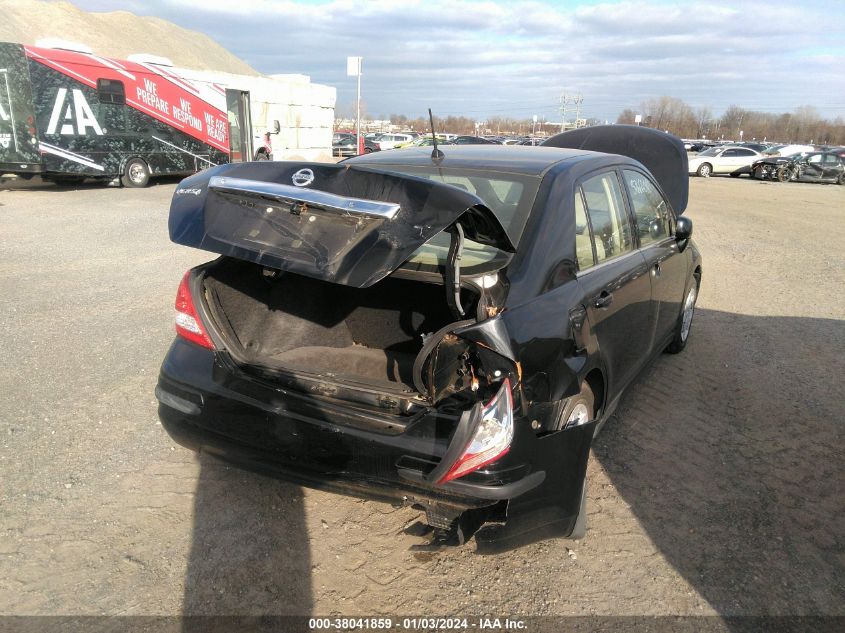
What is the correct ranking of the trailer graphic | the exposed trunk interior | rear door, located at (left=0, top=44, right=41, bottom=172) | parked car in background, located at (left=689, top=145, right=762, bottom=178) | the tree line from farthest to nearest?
the tree line
parked car in background, located at (left=689, top=145, right=762, bottom=178)
the trailer graphic
rear door, located at (left=0, top=44, right=41, bottom=172)
the exposed trunk interior

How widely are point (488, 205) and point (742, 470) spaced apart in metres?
2.14

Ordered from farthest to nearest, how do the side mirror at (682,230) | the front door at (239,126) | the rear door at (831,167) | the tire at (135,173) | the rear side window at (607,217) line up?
the rear door at (831,167) → the front door at (239,126) → the tire at (135,173) → the side mirror at (682,230) → the rear side window at (607,217)

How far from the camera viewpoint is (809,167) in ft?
94.5

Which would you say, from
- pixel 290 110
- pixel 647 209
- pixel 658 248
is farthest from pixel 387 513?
pixel 290 110

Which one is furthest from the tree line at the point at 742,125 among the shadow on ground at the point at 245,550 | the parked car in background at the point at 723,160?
the shadow on ground at the point at 245,550

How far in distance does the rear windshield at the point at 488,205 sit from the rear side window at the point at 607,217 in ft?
1.34

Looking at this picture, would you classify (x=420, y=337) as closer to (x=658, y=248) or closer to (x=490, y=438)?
(x=490, y=438)

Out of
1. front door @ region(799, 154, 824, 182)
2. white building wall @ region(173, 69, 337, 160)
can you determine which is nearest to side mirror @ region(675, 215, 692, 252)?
white building wall @ region(173, 69, 337, 160)

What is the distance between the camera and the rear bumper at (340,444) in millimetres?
2432

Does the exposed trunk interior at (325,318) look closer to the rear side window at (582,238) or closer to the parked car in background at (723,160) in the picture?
the rear side window at (582,238)

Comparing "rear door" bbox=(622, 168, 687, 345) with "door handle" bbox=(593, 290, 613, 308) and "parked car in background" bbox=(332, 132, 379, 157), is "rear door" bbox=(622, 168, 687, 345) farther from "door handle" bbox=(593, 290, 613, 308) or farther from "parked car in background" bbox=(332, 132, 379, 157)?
"parked car in background" bbox=(332, 132, 379, 157)

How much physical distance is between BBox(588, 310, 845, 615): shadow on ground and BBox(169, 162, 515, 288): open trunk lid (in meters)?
1.71

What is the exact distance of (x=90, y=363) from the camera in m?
4.75

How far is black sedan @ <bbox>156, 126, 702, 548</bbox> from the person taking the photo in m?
2.38
